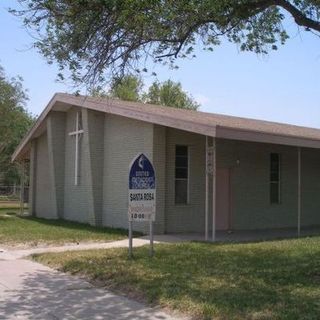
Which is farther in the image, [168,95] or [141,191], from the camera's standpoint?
[168,95]

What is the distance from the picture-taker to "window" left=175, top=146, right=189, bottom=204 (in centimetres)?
1962

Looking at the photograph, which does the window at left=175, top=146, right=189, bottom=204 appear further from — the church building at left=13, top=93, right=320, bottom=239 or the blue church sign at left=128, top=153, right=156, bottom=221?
the blue church sign at left=128, top=153, right=156, bottom=221

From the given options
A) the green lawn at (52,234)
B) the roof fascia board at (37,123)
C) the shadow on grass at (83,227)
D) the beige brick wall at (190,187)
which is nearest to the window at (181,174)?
the beige brick wall at (190,187)

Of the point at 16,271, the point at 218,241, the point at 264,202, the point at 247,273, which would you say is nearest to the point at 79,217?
the point at 264,202

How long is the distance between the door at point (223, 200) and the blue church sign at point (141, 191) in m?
7.76

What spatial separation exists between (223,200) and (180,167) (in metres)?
2.06

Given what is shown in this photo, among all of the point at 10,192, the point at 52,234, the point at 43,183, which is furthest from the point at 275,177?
the point at 10,192

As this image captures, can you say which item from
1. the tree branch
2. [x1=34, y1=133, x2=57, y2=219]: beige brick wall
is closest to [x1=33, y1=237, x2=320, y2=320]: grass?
the tree branch

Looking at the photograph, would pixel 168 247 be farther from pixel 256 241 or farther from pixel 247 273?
pixel 247 273

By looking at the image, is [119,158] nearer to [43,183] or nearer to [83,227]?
[83,227]

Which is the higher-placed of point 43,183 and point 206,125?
point 206,125

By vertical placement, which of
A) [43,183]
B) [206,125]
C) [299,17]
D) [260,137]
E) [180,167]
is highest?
[299,17]

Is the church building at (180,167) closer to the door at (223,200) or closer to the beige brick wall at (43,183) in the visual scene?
the door at (223,200)

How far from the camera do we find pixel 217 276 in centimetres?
1048
